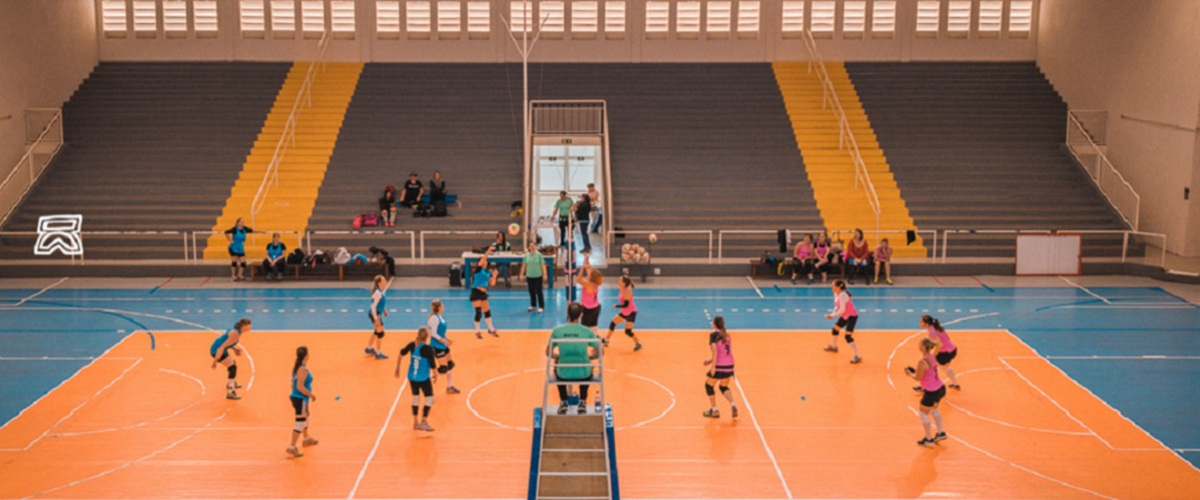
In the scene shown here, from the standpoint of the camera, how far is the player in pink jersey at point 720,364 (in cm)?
1638

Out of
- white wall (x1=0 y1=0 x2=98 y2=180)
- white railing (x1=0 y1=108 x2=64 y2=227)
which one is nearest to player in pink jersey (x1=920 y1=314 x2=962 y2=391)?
white railing (x1=0 y1=108 x2=64 y2=227)

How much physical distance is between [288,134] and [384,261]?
30.3 ft

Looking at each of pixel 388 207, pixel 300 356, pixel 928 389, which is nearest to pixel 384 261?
pixel 388 207

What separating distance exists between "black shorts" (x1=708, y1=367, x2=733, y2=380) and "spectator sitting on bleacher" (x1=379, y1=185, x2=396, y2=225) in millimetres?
16677

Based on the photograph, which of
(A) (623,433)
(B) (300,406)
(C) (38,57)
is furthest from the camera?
(C) (38,57)

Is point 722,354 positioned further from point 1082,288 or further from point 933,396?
point 1082,288

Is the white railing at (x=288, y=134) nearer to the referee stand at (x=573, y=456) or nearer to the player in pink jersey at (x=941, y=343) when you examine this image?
the player in pink jersey at (x=941, y=343)

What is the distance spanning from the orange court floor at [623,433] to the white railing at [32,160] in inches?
542

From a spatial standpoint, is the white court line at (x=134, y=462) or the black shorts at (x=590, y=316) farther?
the black shorts at (x=590, y=316)

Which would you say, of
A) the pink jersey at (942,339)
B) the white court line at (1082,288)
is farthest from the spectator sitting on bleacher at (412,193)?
the pink jersey at (942,339)

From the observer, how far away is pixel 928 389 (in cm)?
1545

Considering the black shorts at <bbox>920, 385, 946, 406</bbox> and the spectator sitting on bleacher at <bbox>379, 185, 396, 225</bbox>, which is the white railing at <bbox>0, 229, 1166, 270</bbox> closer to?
the spectator sitting on bleacher at <bbox>379, 185, 396, 225</bbox>

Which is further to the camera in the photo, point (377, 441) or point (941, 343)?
point (941, 343)

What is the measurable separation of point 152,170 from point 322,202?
5.91 m
